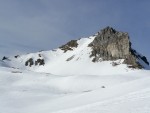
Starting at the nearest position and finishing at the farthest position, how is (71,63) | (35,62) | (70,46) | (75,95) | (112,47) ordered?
(75,95) < (112,47) < (71,63) < (35,62) < (70,46)

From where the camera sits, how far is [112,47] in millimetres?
126312

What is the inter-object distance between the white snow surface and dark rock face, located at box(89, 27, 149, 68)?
3286 mm

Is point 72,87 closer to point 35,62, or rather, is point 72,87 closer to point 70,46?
point 35,62

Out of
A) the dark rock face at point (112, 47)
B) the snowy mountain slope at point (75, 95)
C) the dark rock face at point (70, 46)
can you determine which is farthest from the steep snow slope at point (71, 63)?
the snowy mountain slope at point (75, 95)

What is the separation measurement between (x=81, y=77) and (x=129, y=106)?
4830 cm

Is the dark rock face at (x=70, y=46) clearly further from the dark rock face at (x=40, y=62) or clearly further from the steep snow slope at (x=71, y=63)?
the dark rock face at (x=40, y=62)

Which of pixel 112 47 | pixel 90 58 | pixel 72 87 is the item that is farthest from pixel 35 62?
pixel 72 87

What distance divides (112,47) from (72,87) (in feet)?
212

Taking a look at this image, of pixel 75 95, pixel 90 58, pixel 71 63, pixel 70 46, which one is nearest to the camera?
pixel 75 95

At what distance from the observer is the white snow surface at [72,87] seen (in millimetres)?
23891

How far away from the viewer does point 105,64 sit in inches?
4621

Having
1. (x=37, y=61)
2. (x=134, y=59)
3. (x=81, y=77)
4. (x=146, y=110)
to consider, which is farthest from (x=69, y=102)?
(x=37, y=61)

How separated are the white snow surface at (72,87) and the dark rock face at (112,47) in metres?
3.29

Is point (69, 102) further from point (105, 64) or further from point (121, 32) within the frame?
point (121, 32)
